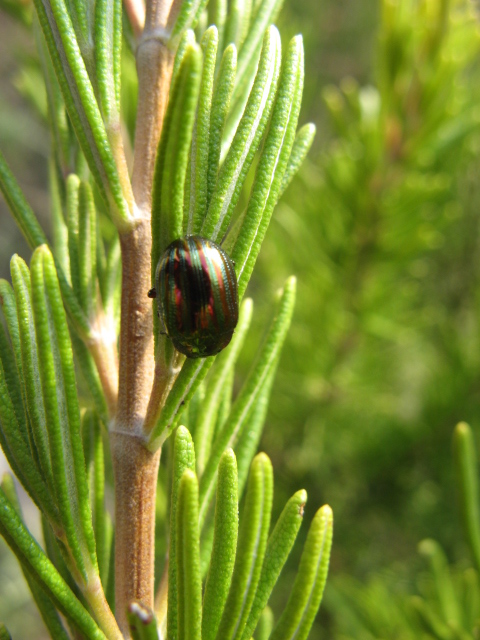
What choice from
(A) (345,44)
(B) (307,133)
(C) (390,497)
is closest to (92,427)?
(B) (307,133)

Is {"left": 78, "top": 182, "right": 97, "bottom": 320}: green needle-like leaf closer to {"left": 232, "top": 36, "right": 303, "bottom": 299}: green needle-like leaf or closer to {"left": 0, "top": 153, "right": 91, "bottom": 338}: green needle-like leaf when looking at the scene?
{"left": 0, "top": 153, "right": 91, "bottom": 338}: green needle-like leaf

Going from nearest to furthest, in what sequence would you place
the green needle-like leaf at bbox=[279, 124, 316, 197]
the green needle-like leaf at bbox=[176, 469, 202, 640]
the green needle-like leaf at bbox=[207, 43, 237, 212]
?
the green needle-like leaf at bbox=[176, 469, 202, 640] → the green needle-like leaf at bbox=[207, 43, 237, 212] → the green needle-like leaf at bbox=[279, 124, 316, 197]

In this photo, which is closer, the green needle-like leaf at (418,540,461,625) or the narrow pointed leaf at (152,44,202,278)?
the narrow pointed leaf at (152,44,202,278)

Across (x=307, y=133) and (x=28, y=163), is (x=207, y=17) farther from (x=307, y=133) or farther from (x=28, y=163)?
(x=28, y=163)

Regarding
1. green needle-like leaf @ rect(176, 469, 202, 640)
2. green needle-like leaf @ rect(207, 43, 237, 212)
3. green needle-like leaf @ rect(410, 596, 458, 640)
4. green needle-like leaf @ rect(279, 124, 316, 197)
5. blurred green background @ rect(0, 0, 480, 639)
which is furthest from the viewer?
blurred green background @ rect(0, 0, 480, 639)

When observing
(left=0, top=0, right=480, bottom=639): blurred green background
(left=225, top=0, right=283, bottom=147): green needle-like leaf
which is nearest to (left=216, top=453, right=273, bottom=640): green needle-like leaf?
(left=225, top=0, right=283, bottom=147): green needle-like leaf

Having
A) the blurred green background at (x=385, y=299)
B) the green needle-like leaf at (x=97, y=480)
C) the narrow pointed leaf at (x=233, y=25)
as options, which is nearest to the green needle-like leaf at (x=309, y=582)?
the green needle-like leaf at (x=97, y=480)

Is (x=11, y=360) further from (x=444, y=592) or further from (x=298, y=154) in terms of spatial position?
(x=444, y=592)

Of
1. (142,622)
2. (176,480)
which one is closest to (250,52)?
(176,480)
